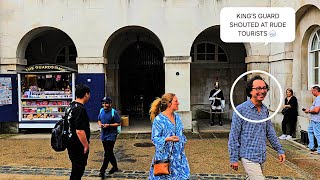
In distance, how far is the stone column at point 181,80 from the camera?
478 inches

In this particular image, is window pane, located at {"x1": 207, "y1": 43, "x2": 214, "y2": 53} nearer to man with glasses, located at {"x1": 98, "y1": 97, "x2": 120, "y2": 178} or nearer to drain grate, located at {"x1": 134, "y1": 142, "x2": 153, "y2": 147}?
drain grate, located at {"x1": 134, "y1": 142, "x2": 153, "y2": 147}

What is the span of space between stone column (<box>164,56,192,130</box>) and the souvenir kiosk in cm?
357

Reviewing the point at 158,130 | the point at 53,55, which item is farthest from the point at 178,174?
the point at 53,55

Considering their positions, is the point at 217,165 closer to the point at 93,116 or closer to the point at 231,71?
the point at 93,116

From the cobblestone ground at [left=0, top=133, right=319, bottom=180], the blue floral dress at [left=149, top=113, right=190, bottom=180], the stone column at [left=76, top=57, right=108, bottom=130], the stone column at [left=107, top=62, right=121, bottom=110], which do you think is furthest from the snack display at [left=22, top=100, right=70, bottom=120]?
the blue floral dress at [left=149, top=113, right=190, bottom=180]

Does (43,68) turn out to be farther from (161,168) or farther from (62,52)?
(161,168)

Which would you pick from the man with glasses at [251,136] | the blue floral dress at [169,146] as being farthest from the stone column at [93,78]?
the man with glasses at [251,136]

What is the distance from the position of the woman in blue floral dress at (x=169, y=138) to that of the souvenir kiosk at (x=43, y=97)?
8.32 metres

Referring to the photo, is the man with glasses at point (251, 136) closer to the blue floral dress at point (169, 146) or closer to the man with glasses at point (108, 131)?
the blue floral dress at point (169, 146)

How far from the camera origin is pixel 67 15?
482 inches

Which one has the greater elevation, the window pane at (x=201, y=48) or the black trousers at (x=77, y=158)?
the window pane at (x=201, y=48)

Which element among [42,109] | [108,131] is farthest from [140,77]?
[108,131]

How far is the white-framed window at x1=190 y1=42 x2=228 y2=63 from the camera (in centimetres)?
1573

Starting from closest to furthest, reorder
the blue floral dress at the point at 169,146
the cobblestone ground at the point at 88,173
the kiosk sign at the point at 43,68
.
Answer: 1. the blue floral dress at the point at 169,146
2. the cobblestone ground at the point at 88,173
3. the kiosk sign at the point at 43,68
